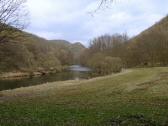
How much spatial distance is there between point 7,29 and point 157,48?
264 ft

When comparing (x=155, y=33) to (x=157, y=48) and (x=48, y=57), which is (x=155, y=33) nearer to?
(x=157, y=48)

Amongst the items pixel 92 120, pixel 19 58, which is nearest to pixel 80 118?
pixel 92 120

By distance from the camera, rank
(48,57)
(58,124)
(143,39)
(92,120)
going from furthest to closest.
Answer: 1. (48,57)
2. (143,39)
3. (92,120)
4. (58,124)

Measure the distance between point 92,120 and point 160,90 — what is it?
17.6 metres

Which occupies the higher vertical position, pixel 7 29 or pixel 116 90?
pixel 7 29

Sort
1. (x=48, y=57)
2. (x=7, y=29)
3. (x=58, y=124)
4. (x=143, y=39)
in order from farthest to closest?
(x=48, y=57), (x=143, y=39), (x=7, y=29), (x=58, y=124)

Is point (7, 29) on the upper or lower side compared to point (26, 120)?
upper

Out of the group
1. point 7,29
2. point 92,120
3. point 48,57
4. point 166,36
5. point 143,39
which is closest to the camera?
point 92,120

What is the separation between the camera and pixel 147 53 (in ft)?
370

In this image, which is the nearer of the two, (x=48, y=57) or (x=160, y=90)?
(x=160, y=90)

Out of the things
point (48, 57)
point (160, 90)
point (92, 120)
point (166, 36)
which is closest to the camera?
point (92, 120)

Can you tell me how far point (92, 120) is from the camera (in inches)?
547

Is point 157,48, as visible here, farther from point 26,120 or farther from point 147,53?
point 26,120

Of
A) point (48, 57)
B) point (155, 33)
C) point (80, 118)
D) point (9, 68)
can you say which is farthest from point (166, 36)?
point (80, 118)
